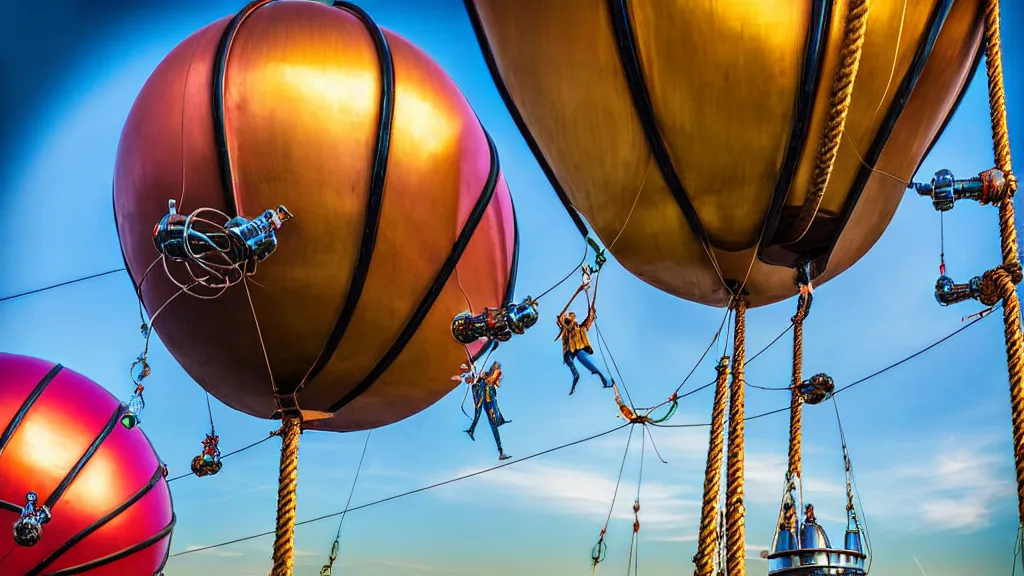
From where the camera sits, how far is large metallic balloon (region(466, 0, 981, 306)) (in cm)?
214

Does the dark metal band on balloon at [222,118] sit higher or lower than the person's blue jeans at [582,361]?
higher

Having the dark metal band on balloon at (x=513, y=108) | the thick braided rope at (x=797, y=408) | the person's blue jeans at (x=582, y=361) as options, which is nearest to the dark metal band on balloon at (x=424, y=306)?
the dark metal band on balloon at (x=513, y=108)

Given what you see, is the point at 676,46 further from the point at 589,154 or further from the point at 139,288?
the point at 139,288

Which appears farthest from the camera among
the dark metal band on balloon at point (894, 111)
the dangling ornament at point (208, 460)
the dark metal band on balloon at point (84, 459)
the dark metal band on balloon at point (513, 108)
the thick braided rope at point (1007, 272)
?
the dark metal band on balloon at point (84, 459)

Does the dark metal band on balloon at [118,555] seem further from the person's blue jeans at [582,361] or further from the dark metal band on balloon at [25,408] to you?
the person's blue jeans at [582,361]

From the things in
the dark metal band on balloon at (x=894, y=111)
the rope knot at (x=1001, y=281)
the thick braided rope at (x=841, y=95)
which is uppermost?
the dark metal band on balloon at (x=894, y=111)

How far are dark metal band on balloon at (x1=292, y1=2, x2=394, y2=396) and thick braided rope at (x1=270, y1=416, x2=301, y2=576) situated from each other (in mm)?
186

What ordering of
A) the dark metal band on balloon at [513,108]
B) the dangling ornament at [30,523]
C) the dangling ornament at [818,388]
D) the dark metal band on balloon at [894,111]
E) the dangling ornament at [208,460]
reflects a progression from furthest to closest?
1. the dangling ornament at [30,523]
2. the dangling ornament at [208,460]
3. the dark metal band on balloon at [513,108]
4. the dangling ornament at [818,388]
5. the dark metal band on balloon at [894,111]

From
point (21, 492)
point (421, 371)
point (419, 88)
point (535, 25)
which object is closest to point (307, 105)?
point (419, 88)

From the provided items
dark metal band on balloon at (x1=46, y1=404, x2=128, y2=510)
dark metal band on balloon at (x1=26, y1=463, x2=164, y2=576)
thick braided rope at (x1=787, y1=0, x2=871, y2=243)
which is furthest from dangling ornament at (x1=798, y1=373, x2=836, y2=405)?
dark metal band on balloon at (x1=26, y1=463, x2=164, y2=576)

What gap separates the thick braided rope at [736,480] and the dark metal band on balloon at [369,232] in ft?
3.71

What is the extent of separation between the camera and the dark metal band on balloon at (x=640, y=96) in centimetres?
228

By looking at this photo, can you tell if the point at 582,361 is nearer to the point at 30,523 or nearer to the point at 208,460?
the point at 208,460

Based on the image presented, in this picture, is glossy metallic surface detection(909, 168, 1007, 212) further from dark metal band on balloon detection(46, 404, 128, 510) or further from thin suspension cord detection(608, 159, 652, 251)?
dark metal band on balloon detection(46, 404, 128, 510)
